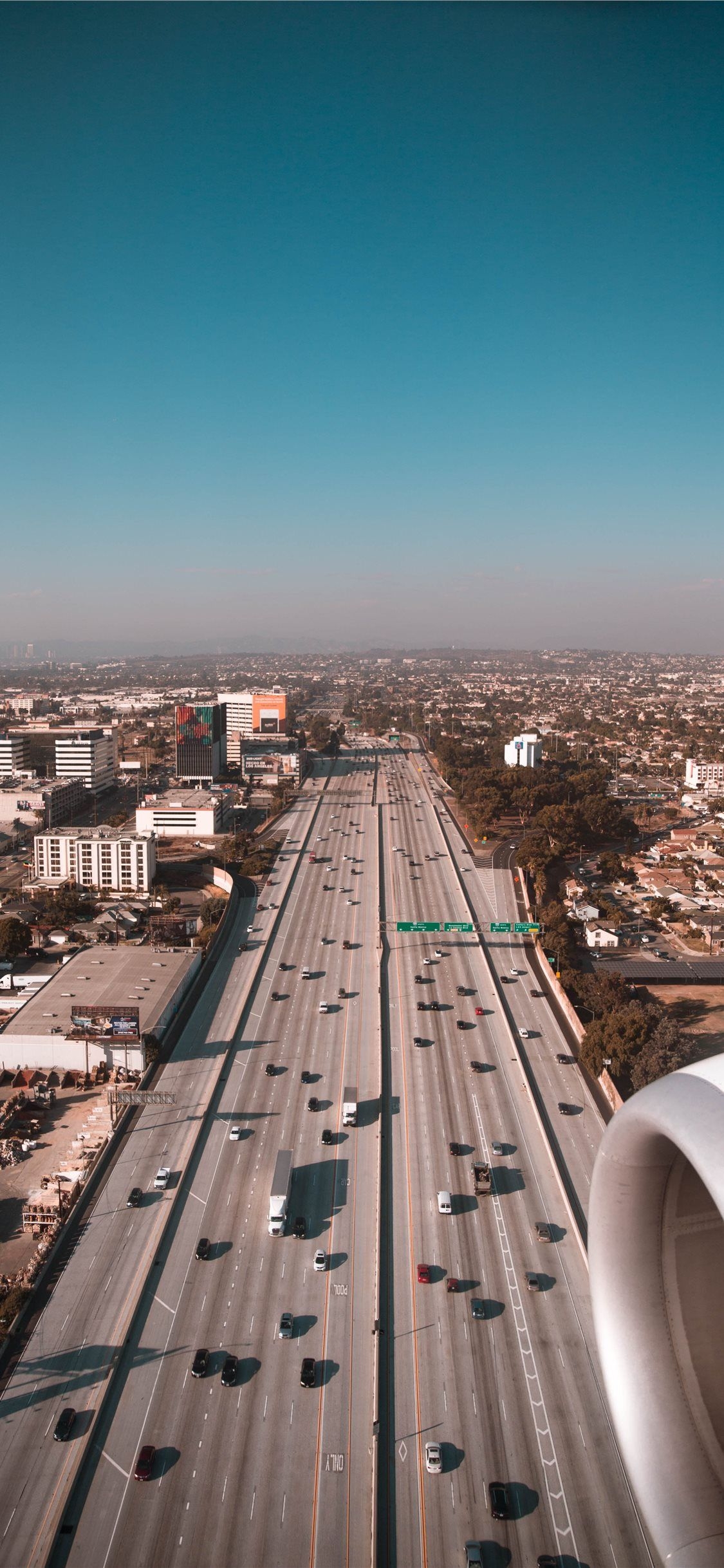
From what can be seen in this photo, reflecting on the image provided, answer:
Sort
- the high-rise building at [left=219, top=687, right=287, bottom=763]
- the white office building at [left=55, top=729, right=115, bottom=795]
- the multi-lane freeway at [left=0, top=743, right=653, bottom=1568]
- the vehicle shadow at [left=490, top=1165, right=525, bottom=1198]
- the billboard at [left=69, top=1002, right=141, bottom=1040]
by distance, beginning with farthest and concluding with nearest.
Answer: the high-rise building at [left=219, top=687, right=287, bottom=763] < the white office building at [left=55, top=729, right=115, bottom=795] < the billboard at [left=69, top=1002, right=141, bottom=1040] < the vehicle shadow at [left=490, top=1165, right=525, bottom=1198] < the multi-lane freeway at [left=0, top=743, right=653, bottom=1568]

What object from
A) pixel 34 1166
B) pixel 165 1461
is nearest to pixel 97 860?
pixel 34 1166

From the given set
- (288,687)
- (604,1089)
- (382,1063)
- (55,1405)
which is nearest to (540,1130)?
(604,1089)

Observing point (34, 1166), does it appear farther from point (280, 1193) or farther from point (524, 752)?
point (524, 752)

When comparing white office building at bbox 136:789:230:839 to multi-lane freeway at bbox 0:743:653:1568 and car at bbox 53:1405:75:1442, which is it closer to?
multi-lane freeway at bbox 0:743:653:1568

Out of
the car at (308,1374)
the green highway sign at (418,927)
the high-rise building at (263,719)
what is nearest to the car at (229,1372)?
the car at (308,1374)

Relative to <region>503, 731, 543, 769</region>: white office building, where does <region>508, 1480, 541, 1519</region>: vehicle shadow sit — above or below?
below

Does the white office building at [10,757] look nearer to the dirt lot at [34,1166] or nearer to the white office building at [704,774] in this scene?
the dirt lot at [34,1166]

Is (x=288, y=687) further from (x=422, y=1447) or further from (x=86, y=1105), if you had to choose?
(x=422, y=1447)

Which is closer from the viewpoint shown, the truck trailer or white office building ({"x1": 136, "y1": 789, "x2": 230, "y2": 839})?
the truck trailer

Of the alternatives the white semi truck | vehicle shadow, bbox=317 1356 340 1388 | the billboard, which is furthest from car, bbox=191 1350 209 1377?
the billboard
